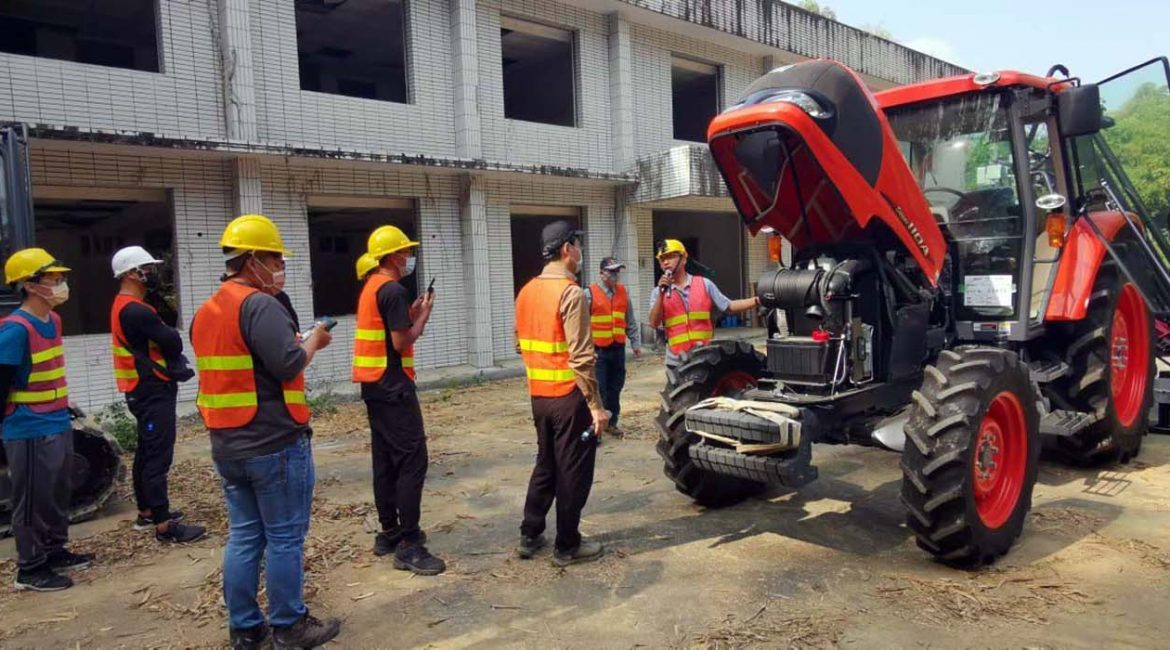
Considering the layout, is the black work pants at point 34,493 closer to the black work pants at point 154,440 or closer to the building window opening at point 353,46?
the black work pants at point 154,440

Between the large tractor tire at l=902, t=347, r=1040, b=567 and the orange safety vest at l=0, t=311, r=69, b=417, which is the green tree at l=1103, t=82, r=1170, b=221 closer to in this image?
the large tractor tire at l=902, t=347, r=1040, b=567

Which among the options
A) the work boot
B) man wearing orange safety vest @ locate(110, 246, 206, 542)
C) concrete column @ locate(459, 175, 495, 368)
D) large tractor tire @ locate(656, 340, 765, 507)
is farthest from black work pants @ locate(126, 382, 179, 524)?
concrete column @ locate(459, 175, 495, 368)

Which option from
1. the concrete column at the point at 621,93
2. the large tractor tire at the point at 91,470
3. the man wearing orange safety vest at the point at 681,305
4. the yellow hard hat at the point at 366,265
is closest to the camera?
the yellow hard hat at the point at 366,265

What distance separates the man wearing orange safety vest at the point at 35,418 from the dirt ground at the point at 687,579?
27cm

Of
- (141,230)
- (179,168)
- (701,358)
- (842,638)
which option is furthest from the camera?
(141,230)

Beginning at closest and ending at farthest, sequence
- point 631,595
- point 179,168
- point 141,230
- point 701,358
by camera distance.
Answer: point 631,595, point 701,358, point 179,168, point 141,230

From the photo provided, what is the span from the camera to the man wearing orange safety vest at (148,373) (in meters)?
4.78

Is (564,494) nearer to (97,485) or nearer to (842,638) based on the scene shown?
(842,638)

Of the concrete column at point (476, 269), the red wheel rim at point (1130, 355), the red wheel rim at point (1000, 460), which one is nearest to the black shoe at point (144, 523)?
the red wheel rim at point (1000, 460)

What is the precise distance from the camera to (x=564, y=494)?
422 cm

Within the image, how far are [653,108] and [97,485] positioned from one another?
10972mm

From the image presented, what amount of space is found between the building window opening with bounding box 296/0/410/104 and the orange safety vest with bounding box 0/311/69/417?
7.78 meters

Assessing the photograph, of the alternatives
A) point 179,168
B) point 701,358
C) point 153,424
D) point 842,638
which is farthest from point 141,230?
point 842,638

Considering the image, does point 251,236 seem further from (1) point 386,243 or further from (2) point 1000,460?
(2) point 1000,460
